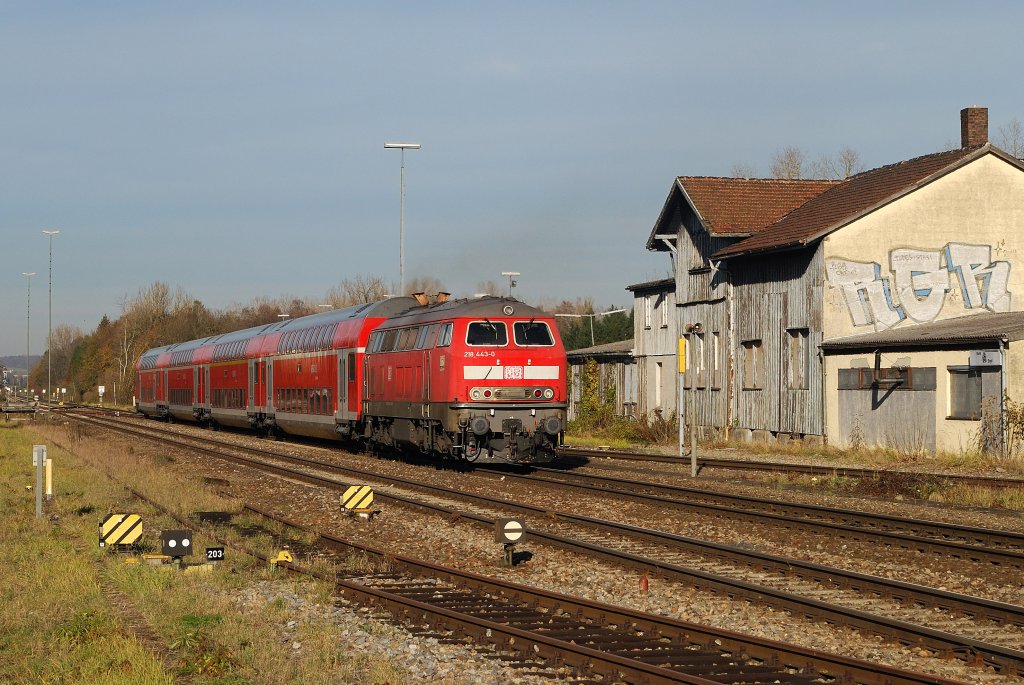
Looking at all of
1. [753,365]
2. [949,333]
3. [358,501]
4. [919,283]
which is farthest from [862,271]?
[358,501]

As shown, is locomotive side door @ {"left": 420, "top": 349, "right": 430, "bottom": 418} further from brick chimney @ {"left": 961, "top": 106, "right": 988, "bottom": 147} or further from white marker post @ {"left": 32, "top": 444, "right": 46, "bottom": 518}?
brick chimney @ {"left": 961, "top": 106, "right": 988, "bottom": 147}

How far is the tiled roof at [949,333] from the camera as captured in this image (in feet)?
91.8

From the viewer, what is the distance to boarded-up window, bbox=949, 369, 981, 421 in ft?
92.2

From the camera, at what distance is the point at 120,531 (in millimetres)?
14195

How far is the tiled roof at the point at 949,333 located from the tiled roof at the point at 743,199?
7.11 metres

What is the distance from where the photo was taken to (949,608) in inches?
426

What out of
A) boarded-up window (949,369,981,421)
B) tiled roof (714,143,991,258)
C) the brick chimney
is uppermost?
the brick chimney

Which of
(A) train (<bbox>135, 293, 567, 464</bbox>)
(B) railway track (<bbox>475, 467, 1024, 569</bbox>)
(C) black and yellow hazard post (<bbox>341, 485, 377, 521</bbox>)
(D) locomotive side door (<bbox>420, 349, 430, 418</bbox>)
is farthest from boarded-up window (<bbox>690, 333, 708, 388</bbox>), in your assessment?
(C) black and yellow hazard post (<bbox>341, 485, 377, 521</bbox>)

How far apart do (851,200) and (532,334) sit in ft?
51.7

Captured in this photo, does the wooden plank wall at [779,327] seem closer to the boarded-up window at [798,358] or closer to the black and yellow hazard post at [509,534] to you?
the boarded-up window at [798,358]

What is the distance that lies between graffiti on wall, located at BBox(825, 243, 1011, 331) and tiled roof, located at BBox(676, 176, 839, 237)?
5.54m

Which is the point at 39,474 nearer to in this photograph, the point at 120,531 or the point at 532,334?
the point at 120,531

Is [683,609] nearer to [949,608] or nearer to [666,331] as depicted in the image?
[949,608]

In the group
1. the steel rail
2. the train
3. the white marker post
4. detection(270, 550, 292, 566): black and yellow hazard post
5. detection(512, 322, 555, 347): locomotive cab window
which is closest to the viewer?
the steel rail
